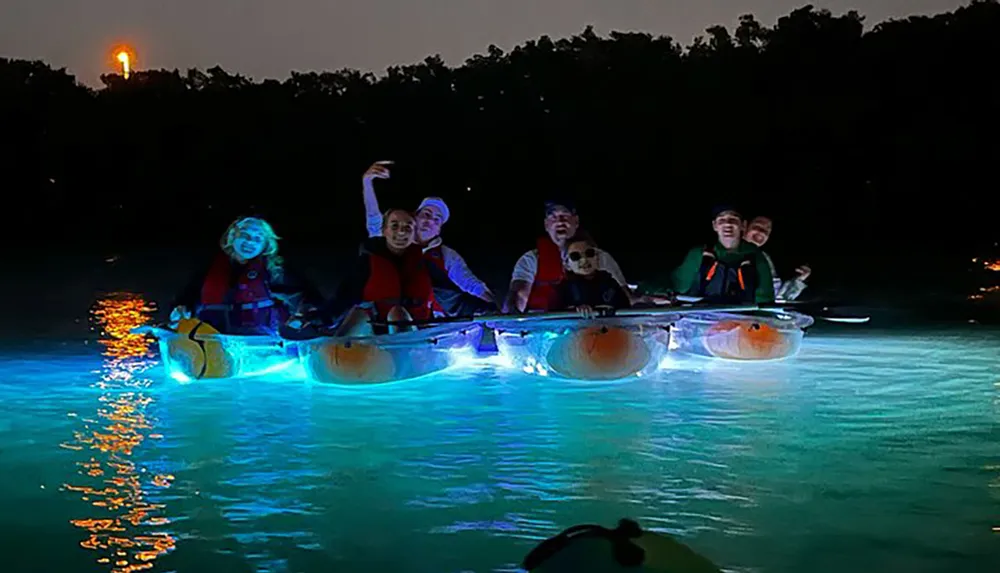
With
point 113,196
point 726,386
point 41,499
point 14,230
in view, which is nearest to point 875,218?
point 113,196

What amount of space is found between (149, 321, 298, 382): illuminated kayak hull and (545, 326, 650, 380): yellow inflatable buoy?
1953mm

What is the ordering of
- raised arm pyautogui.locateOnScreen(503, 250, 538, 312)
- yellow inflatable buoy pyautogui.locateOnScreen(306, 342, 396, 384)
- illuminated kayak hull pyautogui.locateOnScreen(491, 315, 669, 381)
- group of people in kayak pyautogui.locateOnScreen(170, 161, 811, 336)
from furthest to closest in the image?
raised arm pyautogui.locateOnScreen(503, 250, 538, 312) → group of people in kayak pyautogui.locateOnScreen(170, 161, 811, 336) → illuminated kayak hull pyautogui.locateOnScreen(491, 315, 669, 381) → yellow inflatable buoy pyautogui.locateOnScreen(306, 342, 396, 384)

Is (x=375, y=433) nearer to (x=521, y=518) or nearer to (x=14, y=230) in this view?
(x=521, y=518)

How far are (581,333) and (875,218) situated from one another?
86.6ft

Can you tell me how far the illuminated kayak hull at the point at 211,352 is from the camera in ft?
31.4

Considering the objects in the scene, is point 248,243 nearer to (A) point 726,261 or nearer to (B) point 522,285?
(B) point 522,285

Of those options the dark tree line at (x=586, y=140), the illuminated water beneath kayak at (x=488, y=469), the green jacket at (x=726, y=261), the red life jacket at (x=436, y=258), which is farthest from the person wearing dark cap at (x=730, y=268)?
the dark tree line at (x=586, y=140)

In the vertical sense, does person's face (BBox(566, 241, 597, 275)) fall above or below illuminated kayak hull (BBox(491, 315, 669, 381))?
above

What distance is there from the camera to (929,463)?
6.72 m

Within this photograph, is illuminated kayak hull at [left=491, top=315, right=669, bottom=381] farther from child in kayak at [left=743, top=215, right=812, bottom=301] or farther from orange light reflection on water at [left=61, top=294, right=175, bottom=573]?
orange light reflection on water at [left=61, top=294, right=175, bottom=573]

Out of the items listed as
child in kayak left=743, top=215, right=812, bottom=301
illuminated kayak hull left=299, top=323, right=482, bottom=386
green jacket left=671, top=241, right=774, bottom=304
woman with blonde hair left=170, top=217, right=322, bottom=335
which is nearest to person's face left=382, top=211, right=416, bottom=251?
illuminated kayak hull left=299, top=323, right=482, bottom=386

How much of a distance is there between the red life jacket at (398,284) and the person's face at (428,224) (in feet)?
3.03

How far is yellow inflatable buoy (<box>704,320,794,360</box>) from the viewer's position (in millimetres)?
10844

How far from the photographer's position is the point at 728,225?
11.2 metres
